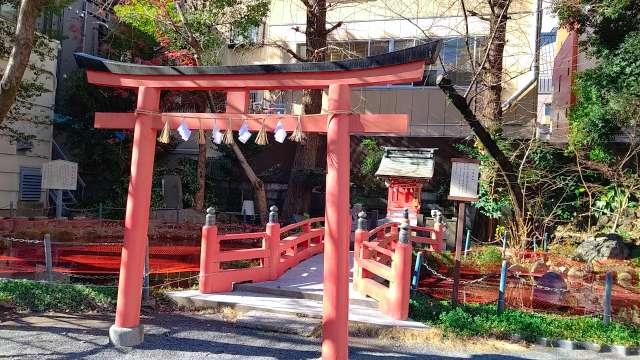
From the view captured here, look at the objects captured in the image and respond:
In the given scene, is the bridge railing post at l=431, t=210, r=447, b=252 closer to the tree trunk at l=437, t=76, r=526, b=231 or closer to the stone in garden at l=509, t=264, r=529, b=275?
the tree trunk at l=437, t=76, r=526, b=231

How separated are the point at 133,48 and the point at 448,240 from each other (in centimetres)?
1392

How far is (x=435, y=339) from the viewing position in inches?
301

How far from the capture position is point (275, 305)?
349 inches

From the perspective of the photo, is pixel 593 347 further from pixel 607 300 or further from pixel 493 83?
pixel 493 83

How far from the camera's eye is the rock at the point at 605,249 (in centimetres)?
1273

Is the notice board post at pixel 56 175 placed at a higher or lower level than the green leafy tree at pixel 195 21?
lower

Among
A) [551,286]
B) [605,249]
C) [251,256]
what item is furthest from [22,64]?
[605,249]

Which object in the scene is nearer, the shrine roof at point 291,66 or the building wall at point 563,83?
the shrine roof at point 291,66

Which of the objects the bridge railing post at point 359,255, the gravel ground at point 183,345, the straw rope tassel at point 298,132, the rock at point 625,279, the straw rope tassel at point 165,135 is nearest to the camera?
the straw rope tassel at point 298,132

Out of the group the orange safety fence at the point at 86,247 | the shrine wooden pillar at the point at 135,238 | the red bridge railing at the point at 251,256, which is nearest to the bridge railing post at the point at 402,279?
the red bridge railing at the point at 251,256

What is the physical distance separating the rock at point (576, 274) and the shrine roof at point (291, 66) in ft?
25.5

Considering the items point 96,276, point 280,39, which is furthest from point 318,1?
point 96,276

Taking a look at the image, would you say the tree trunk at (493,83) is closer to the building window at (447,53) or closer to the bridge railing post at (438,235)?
the building window at (447,53)

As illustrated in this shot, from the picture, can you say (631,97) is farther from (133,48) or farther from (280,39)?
(133,48)
